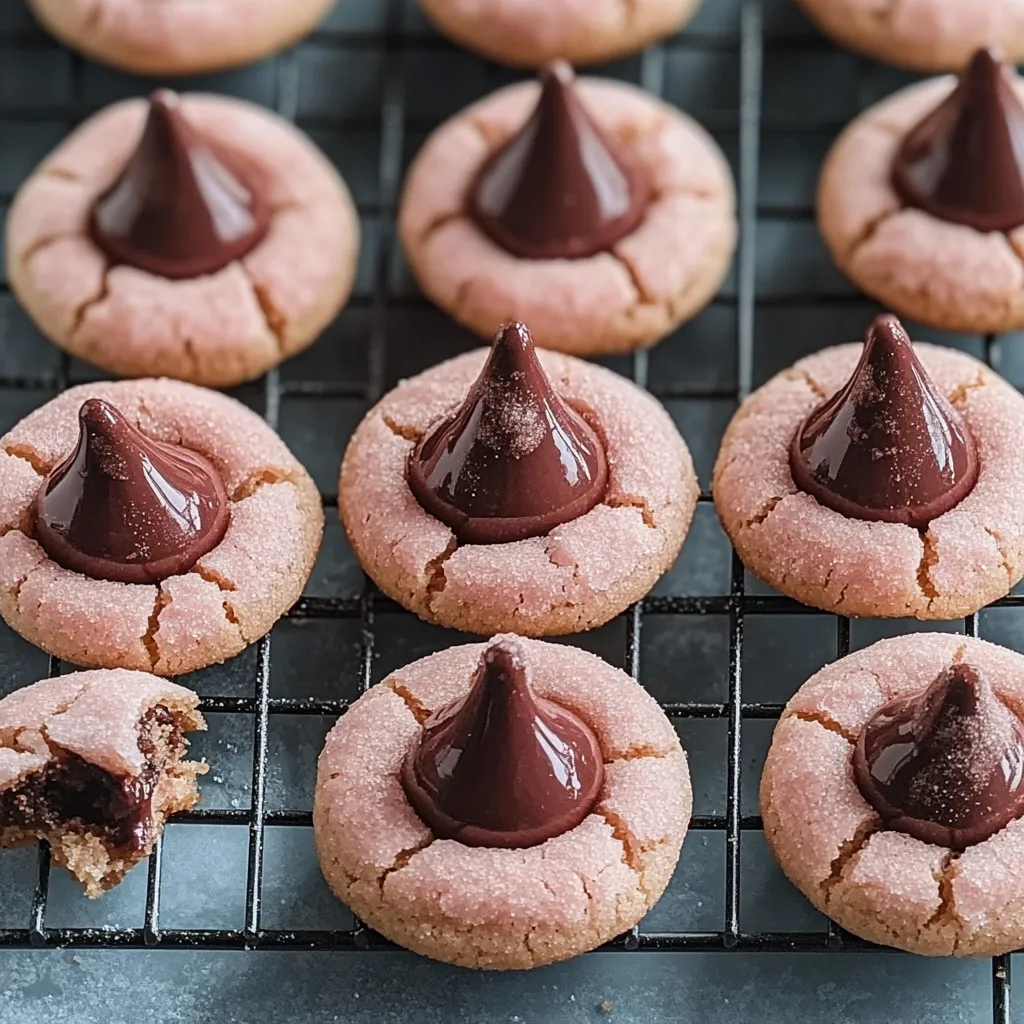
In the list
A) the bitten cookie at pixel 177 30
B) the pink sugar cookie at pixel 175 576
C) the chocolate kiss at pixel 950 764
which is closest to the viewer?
the chocolate kiss at pixel 950 764

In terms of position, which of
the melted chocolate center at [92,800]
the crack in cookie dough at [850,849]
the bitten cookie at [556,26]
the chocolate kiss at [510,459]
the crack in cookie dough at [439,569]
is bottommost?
the melted chocolate center at [92,800]

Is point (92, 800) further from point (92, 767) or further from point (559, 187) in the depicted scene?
point (559, 187)

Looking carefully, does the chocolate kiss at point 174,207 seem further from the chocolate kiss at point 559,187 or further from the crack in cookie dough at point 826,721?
the crack in cookie dough at point 826,721

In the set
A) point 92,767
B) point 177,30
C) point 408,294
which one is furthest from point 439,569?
point 177,30

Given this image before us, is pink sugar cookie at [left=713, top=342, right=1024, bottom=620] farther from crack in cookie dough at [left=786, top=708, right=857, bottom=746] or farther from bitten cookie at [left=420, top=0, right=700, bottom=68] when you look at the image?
bitten cookie at [left=420, top=0, right=700, bottom=68]

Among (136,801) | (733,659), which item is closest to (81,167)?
(136,801)

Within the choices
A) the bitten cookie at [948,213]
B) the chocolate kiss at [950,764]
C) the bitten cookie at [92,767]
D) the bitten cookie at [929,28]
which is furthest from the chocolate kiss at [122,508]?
the bitten cookie at [929,28]
